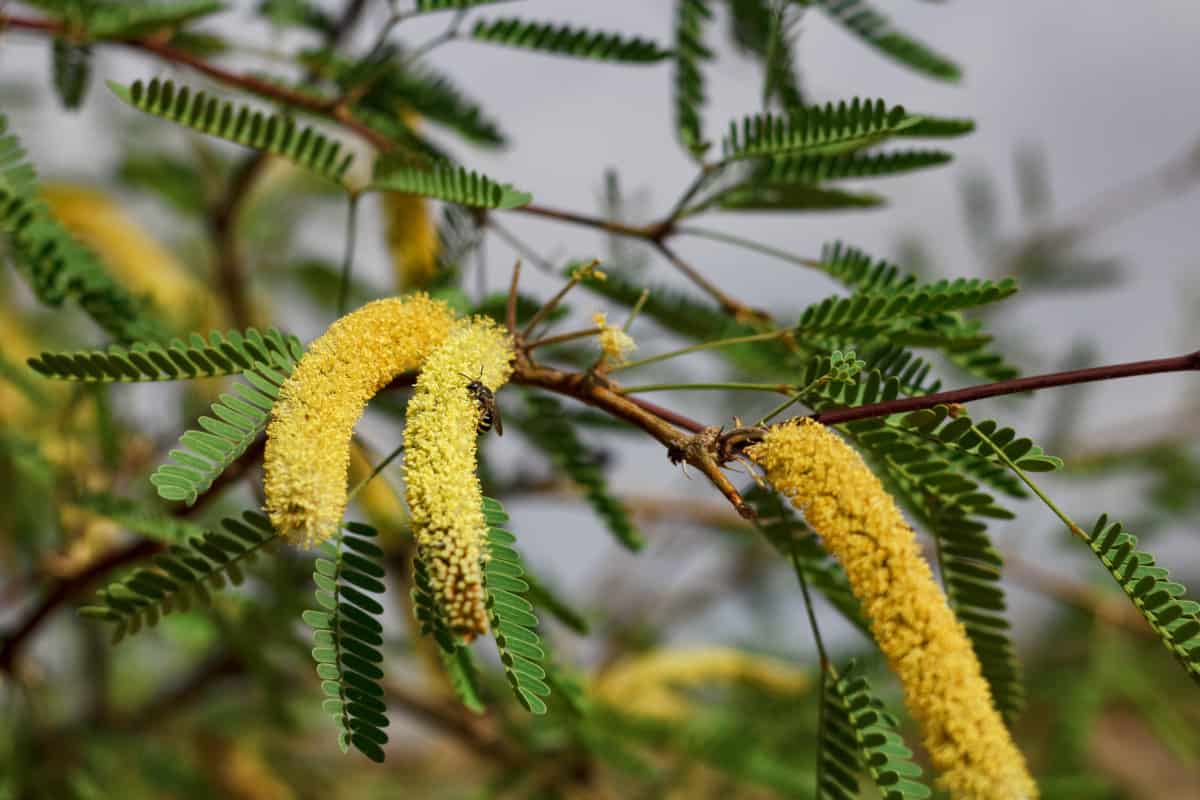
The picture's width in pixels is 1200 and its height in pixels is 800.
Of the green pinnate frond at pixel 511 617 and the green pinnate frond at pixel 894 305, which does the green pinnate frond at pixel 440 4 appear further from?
the green pinnate frond at pixel 511 617

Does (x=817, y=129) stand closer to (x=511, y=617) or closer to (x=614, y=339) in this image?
(x=614, y=339)

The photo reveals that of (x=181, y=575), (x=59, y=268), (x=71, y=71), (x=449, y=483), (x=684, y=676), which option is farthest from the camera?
(x=684, y=676)

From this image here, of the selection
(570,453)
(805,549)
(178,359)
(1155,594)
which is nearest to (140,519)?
(178,359)

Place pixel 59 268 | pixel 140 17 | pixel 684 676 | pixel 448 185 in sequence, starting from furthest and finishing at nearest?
pixel 684 676 → pixel 140 17 → pixel 59 268 → pixel 448 185

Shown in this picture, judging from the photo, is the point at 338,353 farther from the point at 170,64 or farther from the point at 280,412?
the point at 170,64

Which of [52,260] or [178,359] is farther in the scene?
[52,260]

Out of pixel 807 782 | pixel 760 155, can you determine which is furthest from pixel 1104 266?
pixel 760 155
